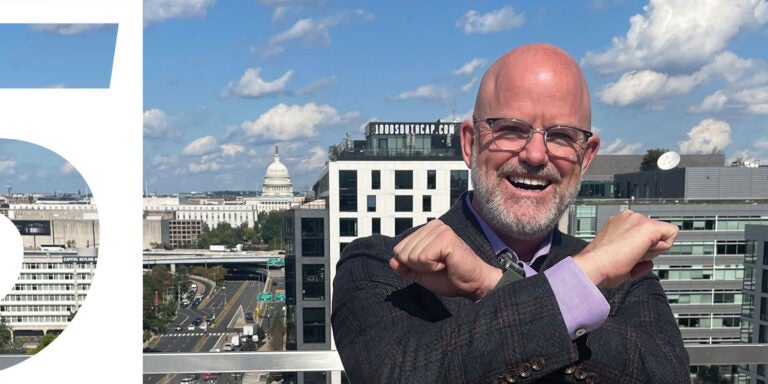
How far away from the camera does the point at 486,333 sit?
893 millimetres

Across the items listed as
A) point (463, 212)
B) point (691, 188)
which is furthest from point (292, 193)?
point (463, 212)

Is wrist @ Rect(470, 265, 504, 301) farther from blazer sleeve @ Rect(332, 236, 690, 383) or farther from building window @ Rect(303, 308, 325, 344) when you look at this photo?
building window @ Rect(303, 308, 325, 344)

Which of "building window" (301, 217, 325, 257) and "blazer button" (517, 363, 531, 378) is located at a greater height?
"blazer button" (517, 363, 531, 378)

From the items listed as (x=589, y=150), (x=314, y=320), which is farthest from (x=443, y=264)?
(x=314, y=320)

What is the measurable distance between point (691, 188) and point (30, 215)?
59806 mm

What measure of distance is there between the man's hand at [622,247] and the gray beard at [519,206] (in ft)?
0.46

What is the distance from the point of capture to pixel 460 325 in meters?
0.92

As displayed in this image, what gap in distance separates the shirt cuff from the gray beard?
0.76 feet

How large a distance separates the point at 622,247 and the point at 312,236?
85.6 ft

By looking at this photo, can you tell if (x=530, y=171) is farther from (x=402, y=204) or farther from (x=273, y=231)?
(x=273, y=231)

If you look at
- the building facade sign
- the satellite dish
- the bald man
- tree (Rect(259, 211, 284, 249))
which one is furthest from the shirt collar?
tree (Rect(259, 211, 284, 249))

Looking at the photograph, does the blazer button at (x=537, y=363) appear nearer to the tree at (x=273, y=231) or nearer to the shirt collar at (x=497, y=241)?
the shirt collar at (x=497, y=241)

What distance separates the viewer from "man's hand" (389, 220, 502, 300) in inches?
36.3

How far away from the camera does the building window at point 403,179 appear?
27.0m
